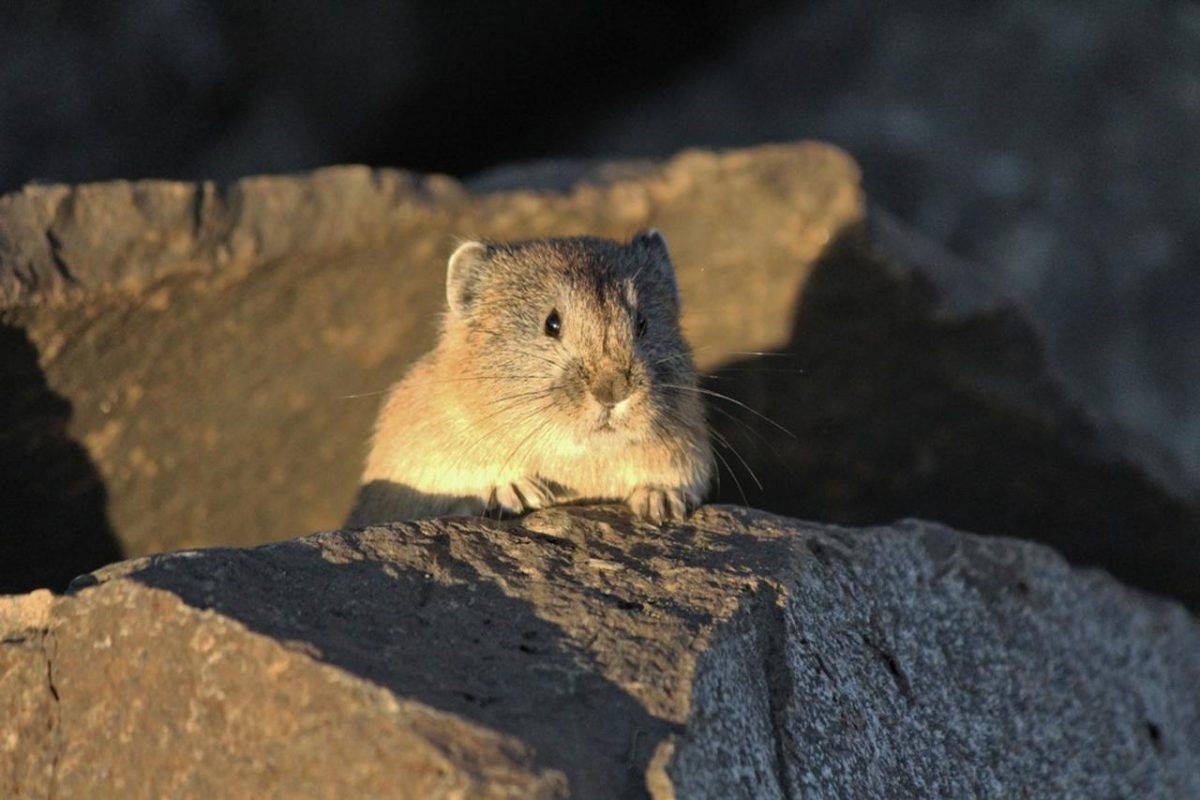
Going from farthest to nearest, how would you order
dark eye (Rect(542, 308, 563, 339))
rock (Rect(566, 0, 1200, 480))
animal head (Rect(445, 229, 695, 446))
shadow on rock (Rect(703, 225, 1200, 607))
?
rock (Rect(566, 0, 1200, 480)), shadow on rock (Rect(703, 225, 1200, 607)), dark eye (Rect(542, 308, 563, 339)), animal head (Rect(445, 229, 695, 446))

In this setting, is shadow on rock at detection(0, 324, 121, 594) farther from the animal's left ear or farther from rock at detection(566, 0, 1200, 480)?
rock at detection(566, 0, 1200, 480)

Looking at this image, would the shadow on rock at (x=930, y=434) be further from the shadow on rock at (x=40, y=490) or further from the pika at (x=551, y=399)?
the shadow on rock at (x=40, y=490)

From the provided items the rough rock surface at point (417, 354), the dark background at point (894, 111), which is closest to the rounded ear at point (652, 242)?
the rough rock surface at point (417, 354)

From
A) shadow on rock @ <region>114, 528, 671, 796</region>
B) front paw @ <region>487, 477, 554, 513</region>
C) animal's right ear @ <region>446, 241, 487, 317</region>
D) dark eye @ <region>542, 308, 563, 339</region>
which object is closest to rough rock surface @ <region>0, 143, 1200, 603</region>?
animal's right ear @ <region>446, 241, 487, 317</region>

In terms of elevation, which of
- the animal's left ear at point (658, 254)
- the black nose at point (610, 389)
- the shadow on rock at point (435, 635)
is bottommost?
the shadow on rock at point (435, 635)

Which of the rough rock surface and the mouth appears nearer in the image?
the mouth

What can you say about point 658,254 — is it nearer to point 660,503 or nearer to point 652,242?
point 652,242

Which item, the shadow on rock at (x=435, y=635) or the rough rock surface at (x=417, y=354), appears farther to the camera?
the rough rock surface at (x=417, y=354)
